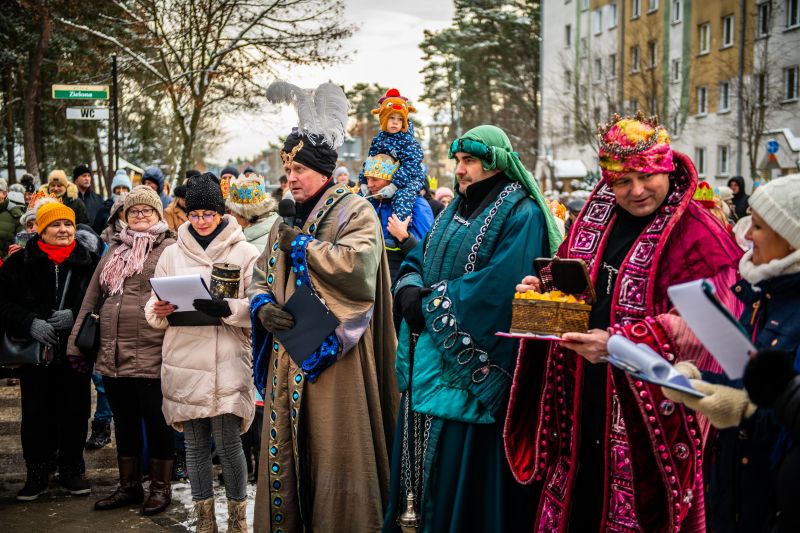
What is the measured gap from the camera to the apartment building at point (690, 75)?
25.6 meters

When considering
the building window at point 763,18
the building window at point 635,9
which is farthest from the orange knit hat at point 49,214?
the building window at point 635,9

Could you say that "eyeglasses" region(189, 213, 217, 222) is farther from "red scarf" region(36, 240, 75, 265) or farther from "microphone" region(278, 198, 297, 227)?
"red scarf" region(36, 240, 75, 265)

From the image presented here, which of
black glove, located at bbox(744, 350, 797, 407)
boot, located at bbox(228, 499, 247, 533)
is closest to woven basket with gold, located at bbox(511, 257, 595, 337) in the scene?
black glove, located at bbox(744, 350, 797, 407)

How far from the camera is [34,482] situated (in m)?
5.91

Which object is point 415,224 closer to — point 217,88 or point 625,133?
point 625,133

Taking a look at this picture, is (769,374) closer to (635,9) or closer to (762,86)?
(762,86)

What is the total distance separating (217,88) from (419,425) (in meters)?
17.5

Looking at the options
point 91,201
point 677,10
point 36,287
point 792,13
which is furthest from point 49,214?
point 677,10

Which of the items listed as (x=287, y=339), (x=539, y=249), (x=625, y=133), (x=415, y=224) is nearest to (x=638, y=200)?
(x=625, y=133)

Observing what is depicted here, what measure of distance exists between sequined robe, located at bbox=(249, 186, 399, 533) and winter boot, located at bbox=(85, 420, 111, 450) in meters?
2.91

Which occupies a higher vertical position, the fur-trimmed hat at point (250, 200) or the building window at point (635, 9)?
the building window at point (635, 9)

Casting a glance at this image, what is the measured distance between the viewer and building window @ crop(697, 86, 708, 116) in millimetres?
33328

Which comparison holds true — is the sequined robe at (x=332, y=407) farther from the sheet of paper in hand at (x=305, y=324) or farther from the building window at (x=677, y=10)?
the building window at (x=677, y=10)

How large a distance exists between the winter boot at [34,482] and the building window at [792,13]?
26.6m
